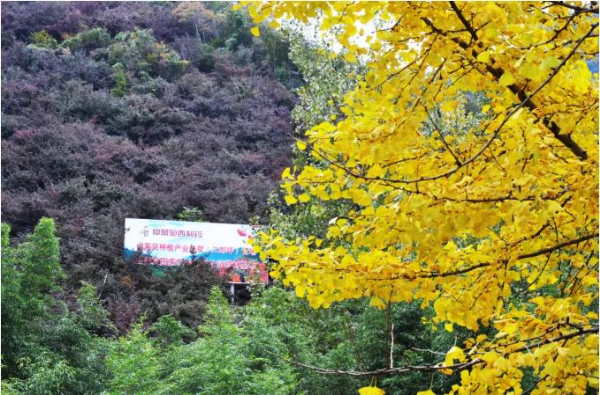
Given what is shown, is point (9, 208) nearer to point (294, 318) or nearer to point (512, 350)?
point (294, 318)

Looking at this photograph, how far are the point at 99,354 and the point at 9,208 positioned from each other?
732 cm

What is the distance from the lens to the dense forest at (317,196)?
174 cm

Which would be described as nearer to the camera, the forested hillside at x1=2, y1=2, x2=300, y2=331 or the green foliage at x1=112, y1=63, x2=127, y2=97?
the forested hillside at x1=2, y1=2, x2=300, y2=331

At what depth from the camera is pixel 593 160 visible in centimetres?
182

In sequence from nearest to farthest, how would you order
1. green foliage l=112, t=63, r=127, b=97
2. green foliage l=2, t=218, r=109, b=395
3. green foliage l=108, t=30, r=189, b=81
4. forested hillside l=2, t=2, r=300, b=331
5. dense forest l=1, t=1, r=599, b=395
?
dense forest l=1, t=1, r=599, b=395
green foliage l=2, t=218, r=109, b=395
forested hillside l=2, t=2, r=300, b=331
green foliage l=112, t=63, r=127, b=97
green foliage l=108, t=30, r=189, b=81

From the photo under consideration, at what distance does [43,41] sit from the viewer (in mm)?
20219

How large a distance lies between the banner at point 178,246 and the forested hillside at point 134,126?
1.24 feet

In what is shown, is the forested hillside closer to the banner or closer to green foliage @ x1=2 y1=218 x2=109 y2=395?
the banner

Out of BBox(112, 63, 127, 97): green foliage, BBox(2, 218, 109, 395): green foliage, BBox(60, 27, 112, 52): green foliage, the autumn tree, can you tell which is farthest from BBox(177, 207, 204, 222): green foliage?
the autumn tree

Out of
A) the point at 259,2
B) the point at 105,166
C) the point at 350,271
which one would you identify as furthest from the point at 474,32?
the point at 105,166

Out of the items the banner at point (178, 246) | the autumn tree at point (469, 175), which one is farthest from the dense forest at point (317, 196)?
the banner at point (178, 246)

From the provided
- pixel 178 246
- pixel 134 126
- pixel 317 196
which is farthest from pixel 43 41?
pixel 317 196

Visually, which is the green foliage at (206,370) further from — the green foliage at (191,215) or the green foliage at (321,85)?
the green foliage at (191,215)

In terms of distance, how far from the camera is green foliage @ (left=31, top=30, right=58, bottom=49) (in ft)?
66.0
